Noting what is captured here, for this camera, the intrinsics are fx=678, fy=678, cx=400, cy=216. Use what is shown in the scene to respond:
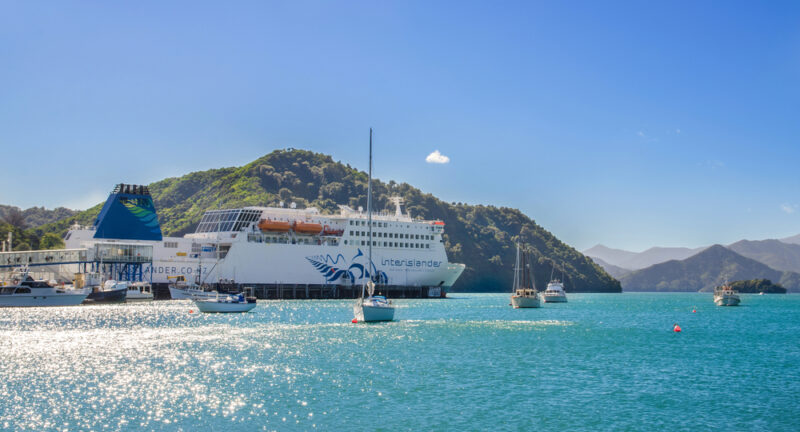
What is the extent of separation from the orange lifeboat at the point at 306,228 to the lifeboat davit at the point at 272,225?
128 centimetres

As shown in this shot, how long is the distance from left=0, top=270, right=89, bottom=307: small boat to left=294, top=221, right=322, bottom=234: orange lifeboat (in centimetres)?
2645

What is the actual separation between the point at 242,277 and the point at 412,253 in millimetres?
22147

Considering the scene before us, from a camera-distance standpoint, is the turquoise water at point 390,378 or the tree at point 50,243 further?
the tree at point 50,243

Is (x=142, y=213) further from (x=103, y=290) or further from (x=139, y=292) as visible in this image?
(x=103, y=290)

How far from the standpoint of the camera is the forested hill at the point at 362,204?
14512cm

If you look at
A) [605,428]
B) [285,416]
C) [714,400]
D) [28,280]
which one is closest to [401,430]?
[285,416]

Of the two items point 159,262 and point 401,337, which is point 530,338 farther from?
point 159,262

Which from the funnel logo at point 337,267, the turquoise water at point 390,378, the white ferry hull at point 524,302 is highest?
the funnel logo at point 337,267

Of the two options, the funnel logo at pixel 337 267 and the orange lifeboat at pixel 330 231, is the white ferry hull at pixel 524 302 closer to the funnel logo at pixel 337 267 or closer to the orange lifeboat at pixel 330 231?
the funnel logo at pixel 337 267

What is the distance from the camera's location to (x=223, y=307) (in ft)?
173

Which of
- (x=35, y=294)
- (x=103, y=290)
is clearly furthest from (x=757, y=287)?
(x=35, y=294)

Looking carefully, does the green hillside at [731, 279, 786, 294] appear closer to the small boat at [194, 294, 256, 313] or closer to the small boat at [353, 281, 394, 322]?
the small boat at [194, 294, 256, 313]

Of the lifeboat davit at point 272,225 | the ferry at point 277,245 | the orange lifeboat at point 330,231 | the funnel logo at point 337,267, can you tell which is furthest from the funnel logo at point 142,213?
the orange lifeboat at point 330,231

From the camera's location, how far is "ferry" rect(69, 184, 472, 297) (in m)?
72.2
